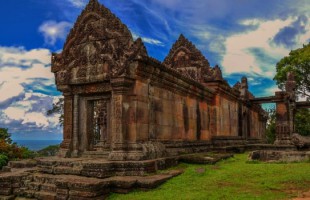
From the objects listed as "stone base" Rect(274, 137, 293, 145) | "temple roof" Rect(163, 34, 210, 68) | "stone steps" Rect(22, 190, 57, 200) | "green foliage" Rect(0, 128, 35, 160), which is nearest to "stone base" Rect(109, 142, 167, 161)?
"stone steps" Rect(22, 190, 57, 200)

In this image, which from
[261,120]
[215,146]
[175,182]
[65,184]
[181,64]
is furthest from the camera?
[261,120]

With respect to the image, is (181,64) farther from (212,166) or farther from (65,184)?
(65,184)

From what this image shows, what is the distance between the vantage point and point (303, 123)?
31.6 meters

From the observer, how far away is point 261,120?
26922mm

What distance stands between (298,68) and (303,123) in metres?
5.26

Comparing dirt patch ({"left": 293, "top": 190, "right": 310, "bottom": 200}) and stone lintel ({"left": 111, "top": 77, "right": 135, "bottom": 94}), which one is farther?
stone lintel ({"left": 111, "top": 77, "right": 135, "bottom": 94})

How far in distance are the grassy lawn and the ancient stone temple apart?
1728 millimetres

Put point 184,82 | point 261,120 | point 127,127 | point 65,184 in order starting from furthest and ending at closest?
point 261,120 → point 184,82 → point 127,127 → point 65,184

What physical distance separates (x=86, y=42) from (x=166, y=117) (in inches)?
145

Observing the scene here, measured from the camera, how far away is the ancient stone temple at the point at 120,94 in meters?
9.66

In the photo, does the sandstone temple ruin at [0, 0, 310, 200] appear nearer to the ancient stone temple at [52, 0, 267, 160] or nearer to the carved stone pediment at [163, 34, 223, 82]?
the ancient stone temple at [52, 0, 267, 160]

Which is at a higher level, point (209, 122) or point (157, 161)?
point (209, 122)

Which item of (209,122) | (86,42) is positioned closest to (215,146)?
(209,122)

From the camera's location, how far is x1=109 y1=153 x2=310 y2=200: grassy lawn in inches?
268
